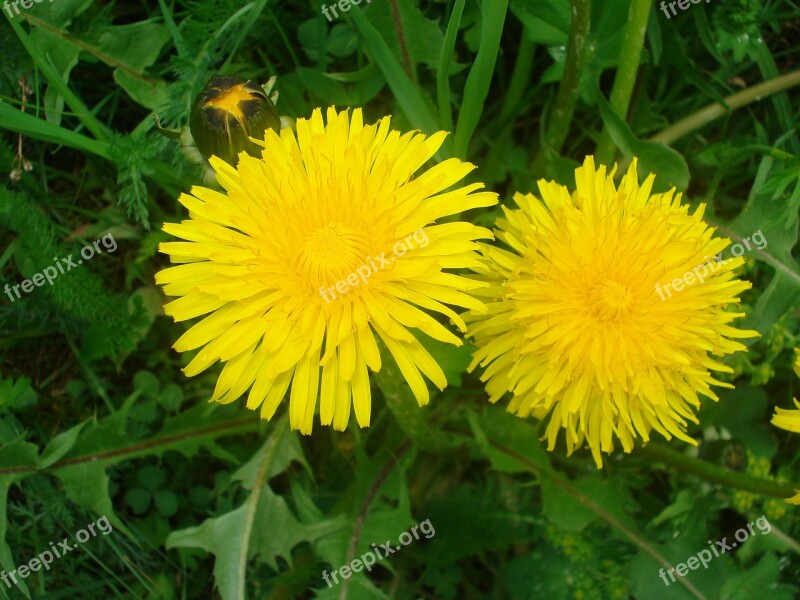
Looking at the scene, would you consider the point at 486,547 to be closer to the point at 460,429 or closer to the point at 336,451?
the point at 460,429

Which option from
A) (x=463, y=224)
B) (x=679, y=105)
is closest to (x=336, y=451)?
(x=463, y=224)

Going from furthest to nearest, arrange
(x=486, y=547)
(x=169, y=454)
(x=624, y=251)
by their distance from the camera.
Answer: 1. (x=169, y=454)
2. (x=486, y=547)
3. (x=624, y=251)

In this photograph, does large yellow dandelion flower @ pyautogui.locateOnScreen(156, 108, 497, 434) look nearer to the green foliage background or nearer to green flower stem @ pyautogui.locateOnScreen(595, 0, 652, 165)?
the green foliage background
